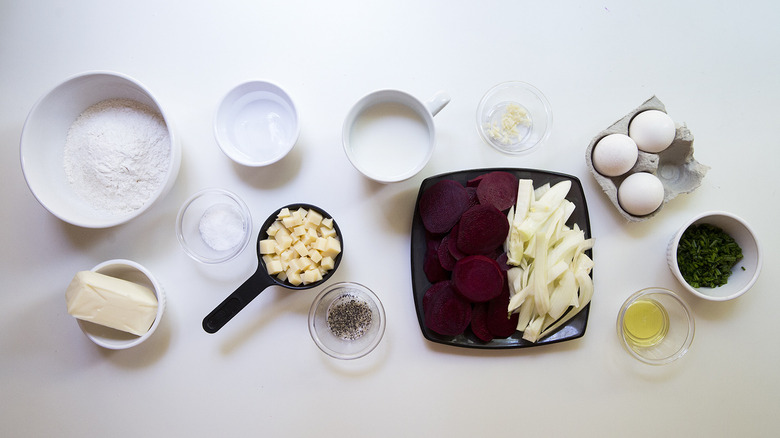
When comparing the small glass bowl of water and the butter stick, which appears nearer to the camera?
the butter stick

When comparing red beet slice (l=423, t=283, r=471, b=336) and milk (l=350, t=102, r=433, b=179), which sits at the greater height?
milk (l=350, t=102, r=433, b=179)

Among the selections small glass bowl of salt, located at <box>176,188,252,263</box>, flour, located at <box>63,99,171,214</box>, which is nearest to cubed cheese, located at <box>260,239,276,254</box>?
small glass bowl of salt, located at <box>176,188,252,263</box>

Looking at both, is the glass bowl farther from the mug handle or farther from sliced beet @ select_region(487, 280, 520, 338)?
sliced beet @ select_region(487, 280, 520, 338)

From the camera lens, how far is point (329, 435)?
1.31 m

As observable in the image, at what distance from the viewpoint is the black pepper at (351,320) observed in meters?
1.30

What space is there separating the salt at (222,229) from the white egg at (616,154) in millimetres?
1086

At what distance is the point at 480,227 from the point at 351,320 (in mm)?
492

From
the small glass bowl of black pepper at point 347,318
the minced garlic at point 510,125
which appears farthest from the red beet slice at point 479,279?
the minced garlic at point 510,125

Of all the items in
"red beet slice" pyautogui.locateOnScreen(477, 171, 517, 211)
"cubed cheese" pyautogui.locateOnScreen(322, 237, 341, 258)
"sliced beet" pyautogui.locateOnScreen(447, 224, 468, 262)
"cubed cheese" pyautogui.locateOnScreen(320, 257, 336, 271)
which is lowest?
"cubed cheese" pyautogui.locateOnScreen(320, 257, 336, 271)

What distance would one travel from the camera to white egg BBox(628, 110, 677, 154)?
1.19 metres

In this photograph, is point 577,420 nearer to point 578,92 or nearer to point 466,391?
Result: point 466,391

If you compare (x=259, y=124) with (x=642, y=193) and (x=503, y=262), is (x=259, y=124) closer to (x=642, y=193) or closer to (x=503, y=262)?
(x=503, y=262)

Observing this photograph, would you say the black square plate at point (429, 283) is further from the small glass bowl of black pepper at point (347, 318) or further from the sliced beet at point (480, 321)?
the small glass bowl of black pepper at point (347, 318)

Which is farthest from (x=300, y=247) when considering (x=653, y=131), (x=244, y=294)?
(x=653, y=131)
